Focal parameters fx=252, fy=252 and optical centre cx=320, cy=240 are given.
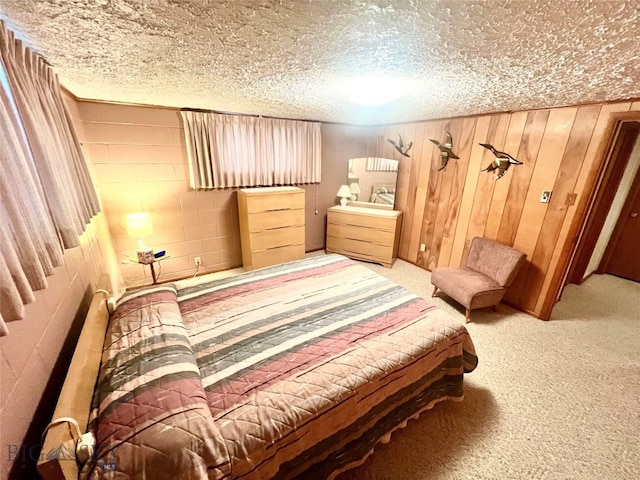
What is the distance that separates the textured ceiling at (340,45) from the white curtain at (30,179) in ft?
0.57

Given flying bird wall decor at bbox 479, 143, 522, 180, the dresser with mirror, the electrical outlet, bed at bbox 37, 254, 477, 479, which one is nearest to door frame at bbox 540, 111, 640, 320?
→ the electrical outlet

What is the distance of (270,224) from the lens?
3354mm

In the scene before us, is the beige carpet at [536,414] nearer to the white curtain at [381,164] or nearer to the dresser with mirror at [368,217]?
the dresser with mirror at [368,217]

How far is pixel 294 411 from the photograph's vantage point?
1.09 m

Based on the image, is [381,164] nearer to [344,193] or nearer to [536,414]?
[344,193]

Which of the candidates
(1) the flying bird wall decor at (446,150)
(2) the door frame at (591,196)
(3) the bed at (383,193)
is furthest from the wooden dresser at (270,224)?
(2) the door frame at (591,196)

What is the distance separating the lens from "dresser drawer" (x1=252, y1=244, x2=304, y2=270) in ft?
11.1

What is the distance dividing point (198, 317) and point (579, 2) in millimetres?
2221

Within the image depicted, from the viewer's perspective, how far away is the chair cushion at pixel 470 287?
247 centimetres

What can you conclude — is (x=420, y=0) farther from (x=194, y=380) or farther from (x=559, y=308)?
(x=559, y=308)

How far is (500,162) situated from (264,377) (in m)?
3.06

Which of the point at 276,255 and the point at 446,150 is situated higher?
the point at 446,150

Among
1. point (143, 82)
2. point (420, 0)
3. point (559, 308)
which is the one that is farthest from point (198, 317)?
point (559, 308)

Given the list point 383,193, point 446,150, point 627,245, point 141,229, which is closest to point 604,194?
point 627,245
